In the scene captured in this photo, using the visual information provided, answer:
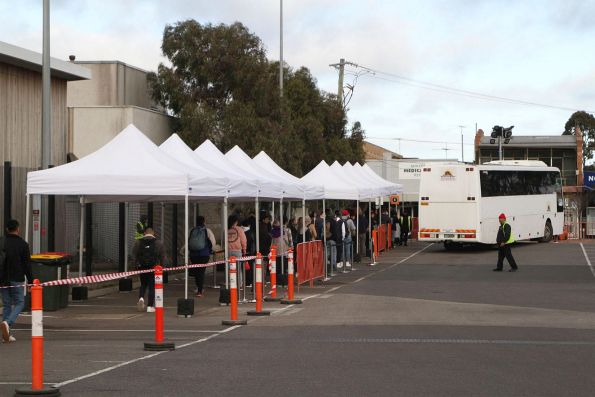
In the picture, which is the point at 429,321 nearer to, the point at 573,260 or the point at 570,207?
the point at 573,260

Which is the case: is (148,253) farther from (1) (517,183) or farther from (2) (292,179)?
(1) (517,183)

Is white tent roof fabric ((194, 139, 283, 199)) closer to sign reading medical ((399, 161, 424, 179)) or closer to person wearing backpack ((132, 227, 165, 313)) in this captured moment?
person wearing backpack ((132, 227, 165, 313))

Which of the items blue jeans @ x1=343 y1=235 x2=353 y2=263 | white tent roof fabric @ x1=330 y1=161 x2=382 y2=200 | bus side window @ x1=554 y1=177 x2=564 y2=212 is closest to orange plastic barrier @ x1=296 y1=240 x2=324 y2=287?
blue jeans @ x1=343 y1=235 x2=353 y2=263

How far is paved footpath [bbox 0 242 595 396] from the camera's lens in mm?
10109

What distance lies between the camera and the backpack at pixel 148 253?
63.2 feet

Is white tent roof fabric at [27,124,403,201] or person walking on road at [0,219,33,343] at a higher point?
white tent roof fabric at [27,124,403,201]

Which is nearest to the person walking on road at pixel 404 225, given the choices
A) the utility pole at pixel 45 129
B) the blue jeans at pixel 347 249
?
the blue jeans at pixel 347 249

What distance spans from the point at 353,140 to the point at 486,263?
2715 cm

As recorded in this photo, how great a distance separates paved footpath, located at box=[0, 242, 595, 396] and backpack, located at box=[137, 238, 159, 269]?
1065 mm

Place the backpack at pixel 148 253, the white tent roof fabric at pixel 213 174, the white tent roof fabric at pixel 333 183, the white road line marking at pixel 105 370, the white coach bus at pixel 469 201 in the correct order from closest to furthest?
the white road line marking at pixel 105 370 → the backpack at pixel 148 253 → the white tent roof fabric at pixel 213 174 → the white tent roof fabric at pixel 333 183 → the white coach bus at pixel 469 201

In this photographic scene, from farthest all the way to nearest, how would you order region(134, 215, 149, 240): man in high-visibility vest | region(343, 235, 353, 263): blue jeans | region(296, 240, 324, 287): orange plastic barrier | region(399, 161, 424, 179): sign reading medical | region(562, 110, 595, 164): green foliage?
1. region(562, 110, 595, 164): green foliage
2. region(399, 161, 424, 179): sign reading medical
3. region(343, 235, 353, 263): blue jeans
4. region(134, 215, 149, 240): man in high-visibility vest
5. region(296, 240, 324, 287): orange plastic barrier

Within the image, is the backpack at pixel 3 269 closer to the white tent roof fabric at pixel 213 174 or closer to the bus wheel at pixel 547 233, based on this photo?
the white tent roof fabric at pixel 213 174

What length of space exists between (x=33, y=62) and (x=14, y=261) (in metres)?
12.1

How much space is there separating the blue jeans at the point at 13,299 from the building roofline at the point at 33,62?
11.0 m
